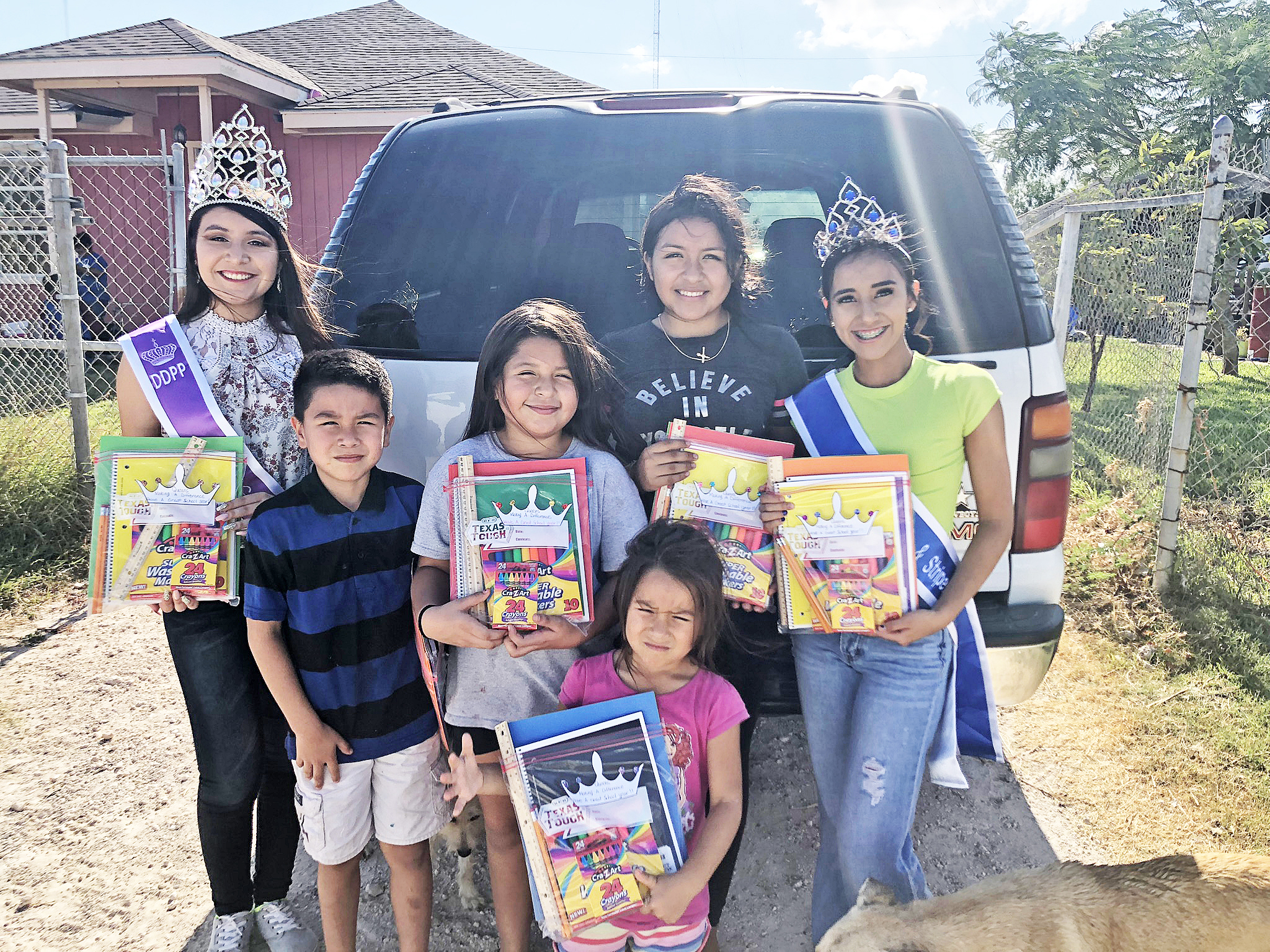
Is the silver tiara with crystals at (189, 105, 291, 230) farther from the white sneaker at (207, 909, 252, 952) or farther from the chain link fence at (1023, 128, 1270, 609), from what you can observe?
the chain link fence at (1023, 128, 1270, 609)

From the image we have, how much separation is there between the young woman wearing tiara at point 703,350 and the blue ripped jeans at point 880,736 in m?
0.23

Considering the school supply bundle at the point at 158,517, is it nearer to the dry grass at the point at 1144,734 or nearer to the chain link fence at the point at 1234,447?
the dry grass at the point at 1144,734

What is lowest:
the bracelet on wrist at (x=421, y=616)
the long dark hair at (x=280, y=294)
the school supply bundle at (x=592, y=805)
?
the school supply bundle at (x=592, y=805)

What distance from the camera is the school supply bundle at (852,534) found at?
1856 millimetres

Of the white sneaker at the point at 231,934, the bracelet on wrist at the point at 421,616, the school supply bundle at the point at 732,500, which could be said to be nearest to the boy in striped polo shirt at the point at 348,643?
the bracelet on wrist at the point at 421,616

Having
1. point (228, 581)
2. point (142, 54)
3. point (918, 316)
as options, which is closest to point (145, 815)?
point (228, 581)

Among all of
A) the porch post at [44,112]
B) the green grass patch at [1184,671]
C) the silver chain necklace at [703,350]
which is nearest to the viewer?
the silver chain necklace at [703,350]

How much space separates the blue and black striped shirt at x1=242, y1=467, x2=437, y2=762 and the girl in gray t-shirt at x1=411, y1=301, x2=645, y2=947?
0.09 metres

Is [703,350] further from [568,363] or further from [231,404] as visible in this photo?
[231,404]

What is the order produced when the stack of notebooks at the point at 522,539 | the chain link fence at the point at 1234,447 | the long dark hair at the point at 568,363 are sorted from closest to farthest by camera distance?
the stack of notebooks at the point at 522,539
the long dark hair at the point at 568,363
the chain link fence at the point at 1234,447

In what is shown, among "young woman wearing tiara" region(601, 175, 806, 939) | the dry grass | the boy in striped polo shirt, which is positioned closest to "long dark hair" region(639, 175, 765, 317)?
"young woman wearing tiara" region(601, 175, 806, 939)

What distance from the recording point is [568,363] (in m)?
1.95

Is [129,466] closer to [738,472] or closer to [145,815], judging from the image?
[738,472]

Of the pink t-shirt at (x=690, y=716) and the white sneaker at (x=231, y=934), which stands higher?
the pink t-shirt at (x=690, y=716)
